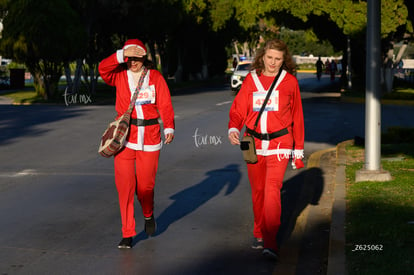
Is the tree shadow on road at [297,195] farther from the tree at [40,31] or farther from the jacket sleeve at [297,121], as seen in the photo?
the tree at [40,31]

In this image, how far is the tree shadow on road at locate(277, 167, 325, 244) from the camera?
28.4 feet

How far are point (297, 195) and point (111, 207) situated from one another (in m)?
2.44

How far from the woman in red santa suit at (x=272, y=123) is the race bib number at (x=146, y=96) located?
816 millimetres

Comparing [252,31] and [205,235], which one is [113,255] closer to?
[205,235]

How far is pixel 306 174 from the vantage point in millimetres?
12234

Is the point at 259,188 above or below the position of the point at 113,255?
above

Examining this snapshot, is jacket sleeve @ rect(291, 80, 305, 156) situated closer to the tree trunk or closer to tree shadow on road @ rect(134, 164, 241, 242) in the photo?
tree shadow on road @ rect(134, 164, 241, 242)

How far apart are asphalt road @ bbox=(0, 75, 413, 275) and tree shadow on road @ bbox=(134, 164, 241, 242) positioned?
13mm

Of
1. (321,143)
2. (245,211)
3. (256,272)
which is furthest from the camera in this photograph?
(321,143)

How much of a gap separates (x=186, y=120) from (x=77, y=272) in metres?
16.2

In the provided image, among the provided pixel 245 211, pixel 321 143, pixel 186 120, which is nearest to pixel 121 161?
pixel 245 211

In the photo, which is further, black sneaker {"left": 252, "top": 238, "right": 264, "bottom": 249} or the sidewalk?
black sneaker {"left": 252, "top": 238, "right": 264, "bottom": 249}

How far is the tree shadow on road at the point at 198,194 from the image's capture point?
9.01 m

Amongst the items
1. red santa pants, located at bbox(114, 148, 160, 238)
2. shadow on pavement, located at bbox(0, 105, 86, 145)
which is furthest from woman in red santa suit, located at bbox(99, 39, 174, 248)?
shadow on pavement, located at bbox(0, 105, 86, 145)
